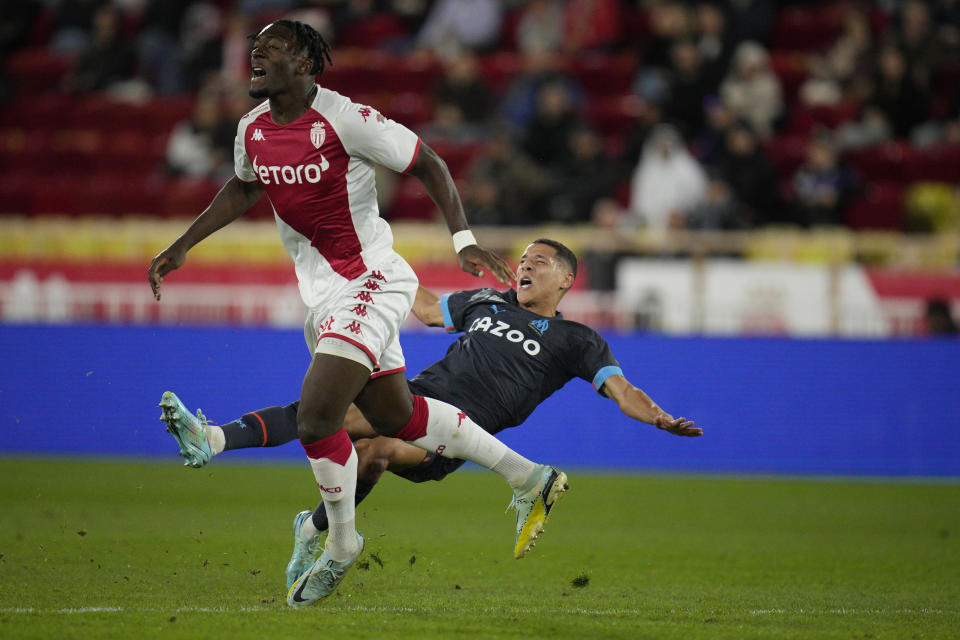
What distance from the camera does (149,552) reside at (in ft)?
21.2

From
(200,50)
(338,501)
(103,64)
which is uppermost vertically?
(200,50)

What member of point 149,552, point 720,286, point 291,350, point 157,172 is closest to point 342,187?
point 149,552

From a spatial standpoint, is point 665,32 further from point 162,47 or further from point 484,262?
point 484,262

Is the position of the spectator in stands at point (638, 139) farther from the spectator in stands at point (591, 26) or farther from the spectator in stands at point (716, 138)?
the spectator in stands at point (591, 26)

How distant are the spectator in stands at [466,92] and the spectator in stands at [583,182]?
1.73m

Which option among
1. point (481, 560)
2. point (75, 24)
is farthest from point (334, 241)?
point (75, 24)

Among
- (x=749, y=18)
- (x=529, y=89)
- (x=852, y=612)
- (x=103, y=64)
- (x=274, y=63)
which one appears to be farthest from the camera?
(x=103, y=64)

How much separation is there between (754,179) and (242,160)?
9203 millimetres

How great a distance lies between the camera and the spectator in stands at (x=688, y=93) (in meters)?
15.0

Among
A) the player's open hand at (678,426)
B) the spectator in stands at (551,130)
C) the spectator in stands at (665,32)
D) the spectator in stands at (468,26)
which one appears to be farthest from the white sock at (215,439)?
the spectator in stands at (468,26)

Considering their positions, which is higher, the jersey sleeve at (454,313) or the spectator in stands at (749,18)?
the spectator in stands at (749,18)

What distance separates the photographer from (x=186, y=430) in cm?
521

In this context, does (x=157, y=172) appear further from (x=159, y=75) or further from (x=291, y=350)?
(x=291, y=350)

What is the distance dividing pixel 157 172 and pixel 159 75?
2.26 m
